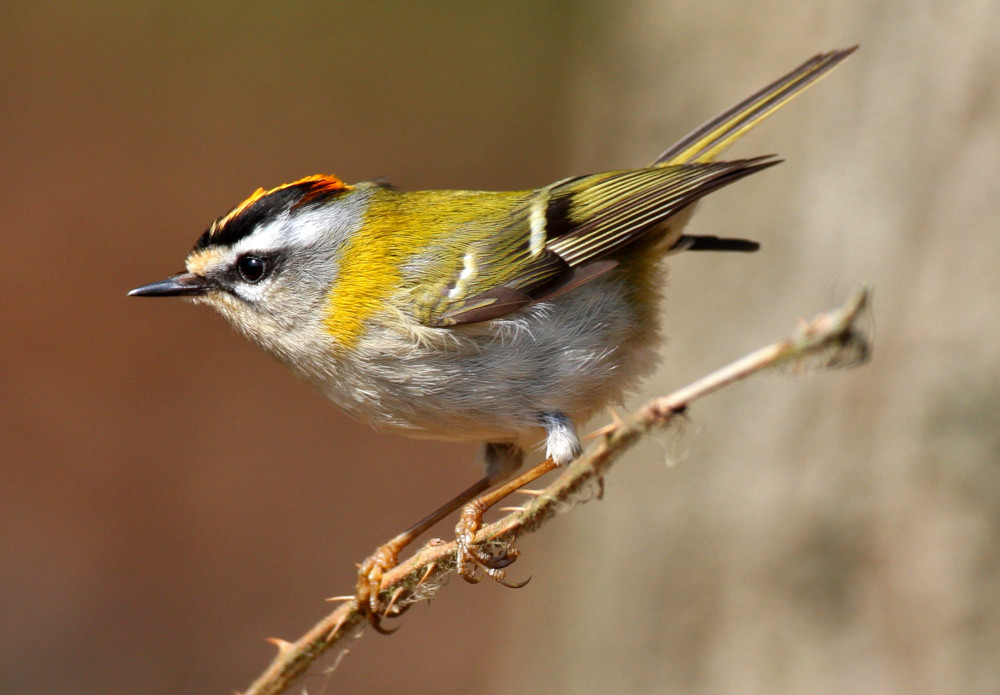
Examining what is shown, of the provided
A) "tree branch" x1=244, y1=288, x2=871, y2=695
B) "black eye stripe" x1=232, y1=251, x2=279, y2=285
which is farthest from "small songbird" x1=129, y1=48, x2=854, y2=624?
"tree branch" x1=244, y1=288, x2=871, y2=695

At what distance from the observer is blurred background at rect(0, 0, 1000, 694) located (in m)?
2.84

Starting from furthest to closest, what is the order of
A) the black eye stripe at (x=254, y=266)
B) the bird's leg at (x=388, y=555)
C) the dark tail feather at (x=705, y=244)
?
the dark tail feather at (x=705, y=244) → the black eye stripe at (x=254, y=266) → the bird's leg at (x=388, y=555)

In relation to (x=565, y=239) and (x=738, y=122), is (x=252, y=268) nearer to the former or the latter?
(x=565, y=239)

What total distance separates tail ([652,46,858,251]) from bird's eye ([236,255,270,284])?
1.05 m

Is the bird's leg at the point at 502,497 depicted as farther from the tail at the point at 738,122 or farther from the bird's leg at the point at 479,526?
the tail at the point at 738,122

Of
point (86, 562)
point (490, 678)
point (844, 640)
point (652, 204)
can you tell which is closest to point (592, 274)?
point (652, 204)

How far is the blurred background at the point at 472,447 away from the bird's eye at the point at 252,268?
0.93 m

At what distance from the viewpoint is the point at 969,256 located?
2789mm

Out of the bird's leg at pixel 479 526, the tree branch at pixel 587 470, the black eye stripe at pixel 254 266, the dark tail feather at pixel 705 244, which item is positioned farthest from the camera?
the dark tail feather at pixel 705 244

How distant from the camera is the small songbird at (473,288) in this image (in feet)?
6.47

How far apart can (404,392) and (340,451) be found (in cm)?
452

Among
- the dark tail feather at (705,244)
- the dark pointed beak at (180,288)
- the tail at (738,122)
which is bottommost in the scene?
the dark pointed beak at (180,288)

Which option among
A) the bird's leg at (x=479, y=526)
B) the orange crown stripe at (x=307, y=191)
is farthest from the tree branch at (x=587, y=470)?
the orange crown stripe at (x=307, y=191)

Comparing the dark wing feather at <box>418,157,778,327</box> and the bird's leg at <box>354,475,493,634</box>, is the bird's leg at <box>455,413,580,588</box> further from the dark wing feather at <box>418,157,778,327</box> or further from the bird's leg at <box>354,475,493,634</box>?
the dark wing feather at <box>418,157,778,327</box>
